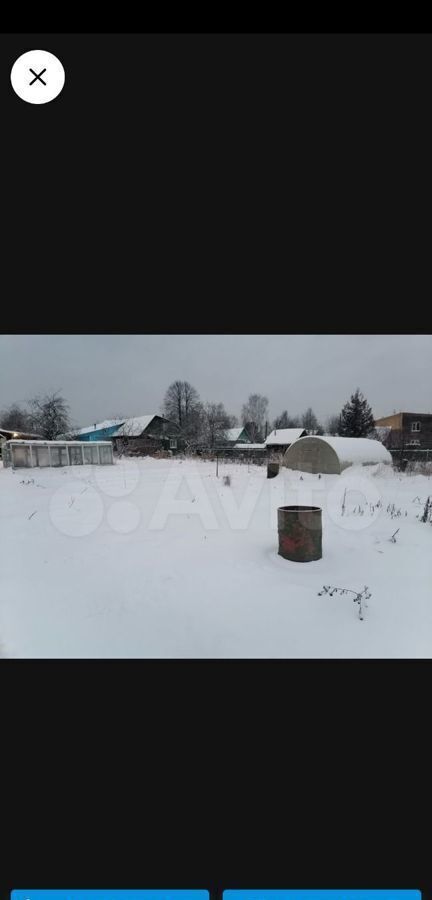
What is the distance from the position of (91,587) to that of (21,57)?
474cm

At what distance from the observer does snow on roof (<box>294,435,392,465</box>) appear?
44.8 ft

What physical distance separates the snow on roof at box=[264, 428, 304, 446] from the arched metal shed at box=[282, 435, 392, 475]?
5.99 metres

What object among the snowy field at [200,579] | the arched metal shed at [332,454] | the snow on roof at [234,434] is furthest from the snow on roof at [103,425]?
the arched metal shed at [332,454]

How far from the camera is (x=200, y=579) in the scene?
14.9ft

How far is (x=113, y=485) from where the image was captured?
10883mm

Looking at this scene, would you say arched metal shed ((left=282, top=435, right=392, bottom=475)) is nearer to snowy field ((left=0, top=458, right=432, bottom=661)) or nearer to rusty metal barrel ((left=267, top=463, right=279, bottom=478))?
rusty metal barrel ((left=267, top=463, right=279, bottom=478))

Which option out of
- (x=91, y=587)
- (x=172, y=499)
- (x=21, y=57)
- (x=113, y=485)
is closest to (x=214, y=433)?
(x=113, y=485)

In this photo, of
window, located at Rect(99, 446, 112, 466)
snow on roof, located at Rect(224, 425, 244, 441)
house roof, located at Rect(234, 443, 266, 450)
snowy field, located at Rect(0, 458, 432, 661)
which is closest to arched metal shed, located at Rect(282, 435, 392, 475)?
house roof, located at Rect(234, 443, 266, 450)

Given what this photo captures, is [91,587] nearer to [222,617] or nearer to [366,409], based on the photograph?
[222,617]

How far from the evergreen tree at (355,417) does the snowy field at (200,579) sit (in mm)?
13688

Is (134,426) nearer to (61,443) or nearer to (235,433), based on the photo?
(61,443)

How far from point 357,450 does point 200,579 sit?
11.7m

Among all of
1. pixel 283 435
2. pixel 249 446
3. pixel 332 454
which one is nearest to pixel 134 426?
pixel 249 446

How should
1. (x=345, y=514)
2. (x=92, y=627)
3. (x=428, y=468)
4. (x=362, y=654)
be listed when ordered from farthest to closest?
(x=428, y=468)
(x=345, y=514)
(x=92, y=627)
(x=362, y=654)
